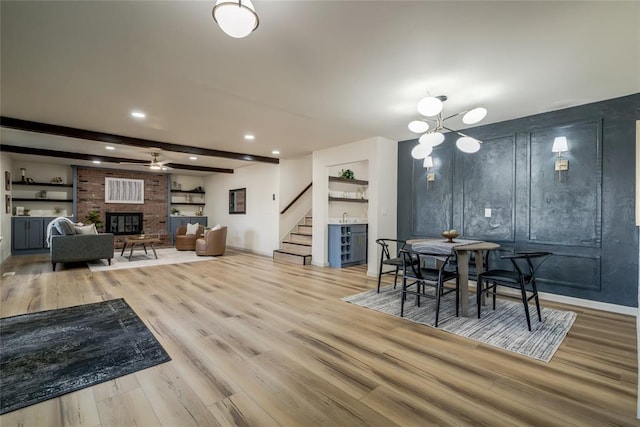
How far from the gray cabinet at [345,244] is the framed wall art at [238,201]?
388 cm

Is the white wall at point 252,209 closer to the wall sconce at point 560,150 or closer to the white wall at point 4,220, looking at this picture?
the white wall at point 4,220

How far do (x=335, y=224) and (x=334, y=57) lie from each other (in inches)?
152

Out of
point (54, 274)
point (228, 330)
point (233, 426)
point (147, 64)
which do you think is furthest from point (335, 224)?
point (54, 274)

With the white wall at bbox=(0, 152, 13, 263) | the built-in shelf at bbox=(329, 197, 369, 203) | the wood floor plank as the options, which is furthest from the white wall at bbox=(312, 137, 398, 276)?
the white wall at bbox=(0, 152, 13, 263)

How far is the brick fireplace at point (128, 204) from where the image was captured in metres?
8.72

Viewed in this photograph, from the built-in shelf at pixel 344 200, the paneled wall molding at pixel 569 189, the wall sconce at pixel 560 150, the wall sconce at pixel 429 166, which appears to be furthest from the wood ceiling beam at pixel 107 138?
the wall sconce at pixel 560 150

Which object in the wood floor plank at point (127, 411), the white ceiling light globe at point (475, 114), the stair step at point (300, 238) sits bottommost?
the wood floor plank at point (127, 411)

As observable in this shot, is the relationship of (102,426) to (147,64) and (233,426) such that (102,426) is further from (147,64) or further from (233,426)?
(147,64)

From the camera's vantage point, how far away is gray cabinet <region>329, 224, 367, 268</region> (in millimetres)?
6074

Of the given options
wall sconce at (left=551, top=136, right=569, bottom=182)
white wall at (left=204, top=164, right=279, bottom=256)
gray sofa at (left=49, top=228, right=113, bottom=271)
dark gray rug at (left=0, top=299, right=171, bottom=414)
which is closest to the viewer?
dark gray rug at (left=0, top=299, right=171, bottom=414)

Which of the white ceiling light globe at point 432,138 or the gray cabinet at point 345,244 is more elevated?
the white ceiling light globe at point 432,138

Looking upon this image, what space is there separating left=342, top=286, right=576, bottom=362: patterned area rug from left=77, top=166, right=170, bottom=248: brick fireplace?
28.1 feet

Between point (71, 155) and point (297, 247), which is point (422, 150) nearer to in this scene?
point (297, 247)

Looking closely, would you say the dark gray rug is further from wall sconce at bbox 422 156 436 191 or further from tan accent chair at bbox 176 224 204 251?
tan accent chair at bbox 176 224 204 251
